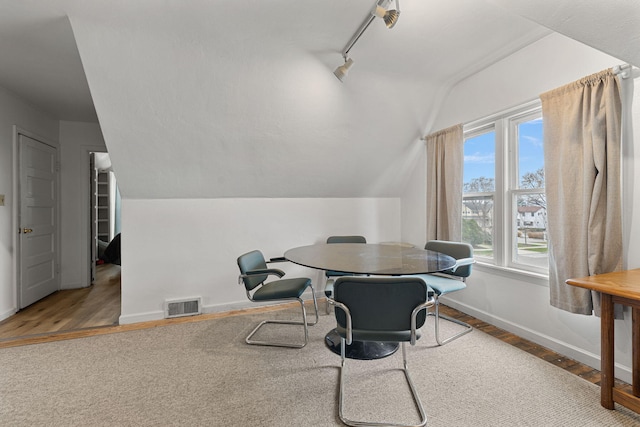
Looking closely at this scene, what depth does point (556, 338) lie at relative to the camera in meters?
2.23

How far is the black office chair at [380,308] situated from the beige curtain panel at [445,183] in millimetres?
1778

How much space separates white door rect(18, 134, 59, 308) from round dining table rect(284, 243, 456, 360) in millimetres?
3277

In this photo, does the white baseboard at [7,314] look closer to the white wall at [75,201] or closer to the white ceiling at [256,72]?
the white wall at [75,201]

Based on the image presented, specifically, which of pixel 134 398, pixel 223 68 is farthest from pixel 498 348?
pixel 223 68

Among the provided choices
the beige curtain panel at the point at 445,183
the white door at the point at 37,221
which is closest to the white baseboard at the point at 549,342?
the beige curtain panel at the point at 445,183

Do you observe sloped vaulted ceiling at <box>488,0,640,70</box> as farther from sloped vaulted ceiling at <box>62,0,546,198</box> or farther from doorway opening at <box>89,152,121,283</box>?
doorway opening at <box>89,152,121,283</box>

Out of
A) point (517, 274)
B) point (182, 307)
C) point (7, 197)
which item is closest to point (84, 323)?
point (182, 307)

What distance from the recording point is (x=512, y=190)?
2648 millimetres

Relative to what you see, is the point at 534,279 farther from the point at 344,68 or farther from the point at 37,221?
the point at 37,221

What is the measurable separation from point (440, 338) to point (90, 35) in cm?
357

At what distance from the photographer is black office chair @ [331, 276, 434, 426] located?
1509 mm

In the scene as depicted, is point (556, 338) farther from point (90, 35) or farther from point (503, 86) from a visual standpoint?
point (90, 35)

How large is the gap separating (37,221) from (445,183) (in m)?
4.93

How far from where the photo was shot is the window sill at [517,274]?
232 centimetres
